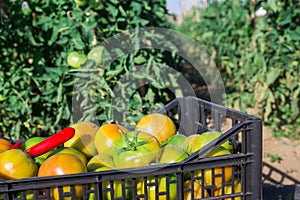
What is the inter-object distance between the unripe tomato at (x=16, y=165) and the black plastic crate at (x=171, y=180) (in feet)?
0.17

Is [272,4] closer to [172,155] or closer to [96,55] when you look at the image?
[96,55]

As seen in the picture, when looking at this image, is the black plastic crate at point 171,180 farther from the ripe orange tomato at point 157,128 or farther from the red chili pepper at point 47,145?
the ripe orange tomato at point 157,128

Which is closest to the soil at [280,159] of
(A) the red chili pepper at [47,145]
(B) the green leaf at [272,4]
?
(B) the green leaf at [272,4]

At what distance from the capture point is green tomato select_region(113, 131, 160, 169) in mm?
1218

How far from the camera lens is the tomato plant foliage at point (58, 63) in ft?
8.68

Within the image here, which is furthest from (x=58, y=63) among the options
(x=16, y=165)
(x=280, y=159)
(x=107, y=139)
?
(x=280, y=159)

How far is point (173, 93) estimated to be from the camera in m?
3.06

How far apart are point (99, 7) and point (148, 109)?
0.72m

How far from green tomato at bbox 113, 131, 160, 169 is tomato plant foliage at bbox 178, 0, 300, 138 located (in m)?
2.59

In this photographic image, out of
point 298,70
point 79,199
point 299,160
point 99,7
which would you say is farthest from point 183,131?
point 298,70

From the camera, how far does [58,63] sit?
277 cm

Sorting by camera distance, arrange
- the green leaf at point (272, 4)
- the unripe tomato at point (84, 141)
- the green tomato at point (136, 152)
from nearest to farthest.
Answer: the green tomato at point (136, 152) → the unripe tomato at point (84, 141) → the green leaf at point (272, 4)

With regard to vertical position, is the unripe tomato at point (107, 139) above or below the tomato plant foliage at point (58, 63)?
below

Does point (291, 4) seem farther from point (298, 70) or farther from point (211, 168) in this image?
point (211, 168)
